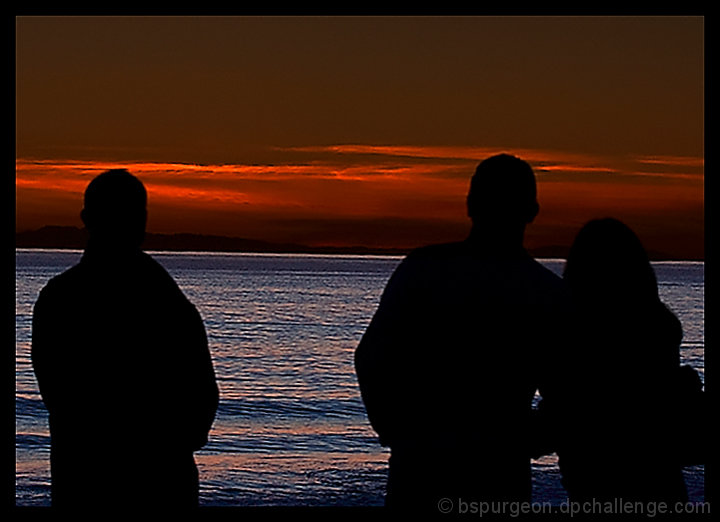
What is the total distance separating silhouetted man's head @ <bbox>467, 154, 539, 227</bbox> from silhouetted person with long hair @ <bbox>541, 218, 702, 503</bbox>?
222 mm

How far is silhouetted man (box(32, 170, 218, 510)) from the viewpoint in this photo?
2.29m

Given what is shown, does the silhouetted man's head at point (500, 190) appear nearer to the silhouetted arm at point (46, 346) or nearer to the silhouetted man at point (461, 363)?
the silhouetted man at point (461, 363)

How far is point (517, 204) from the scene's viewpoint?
2.17 metres

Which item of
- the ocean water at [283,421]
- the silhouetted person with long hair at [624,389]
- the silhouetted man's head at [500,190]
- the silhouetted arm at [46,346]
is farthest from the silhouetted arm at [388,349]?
the ocean water at [283,421]

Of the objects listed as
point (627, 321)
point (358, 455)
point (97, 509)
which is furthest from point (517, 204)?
point (358, 455)

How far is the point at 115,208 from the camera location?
226 centimetres

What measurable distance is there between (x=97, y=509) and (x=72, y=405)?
0.24m

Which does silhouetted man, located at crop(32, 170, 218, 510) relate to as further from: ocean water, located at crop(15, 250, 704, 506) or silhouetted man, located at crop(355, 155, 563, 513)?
ocean water, located at crop(15, 250, 704, 506)

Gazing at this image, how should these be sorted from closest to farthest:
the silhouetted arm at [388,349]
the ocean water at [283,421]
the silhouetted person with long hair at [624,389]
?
the silhouetted arm at [388,349]
the silhouetted person with long hair at [624,389]
the ocean water at [283,421]

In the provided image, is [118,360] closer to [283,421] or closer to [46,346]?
[46,346]

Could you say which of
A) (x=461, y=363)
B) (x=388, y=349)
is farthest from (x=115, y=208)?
(x=461, y=363)

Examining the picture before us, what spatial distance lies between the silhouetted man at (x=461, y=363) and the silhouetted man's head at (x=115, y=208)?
562 mm

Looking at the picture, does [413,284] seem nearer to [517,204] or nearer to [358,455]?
[517,204]

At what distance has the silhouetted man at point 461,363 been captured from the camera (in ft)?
6.93
